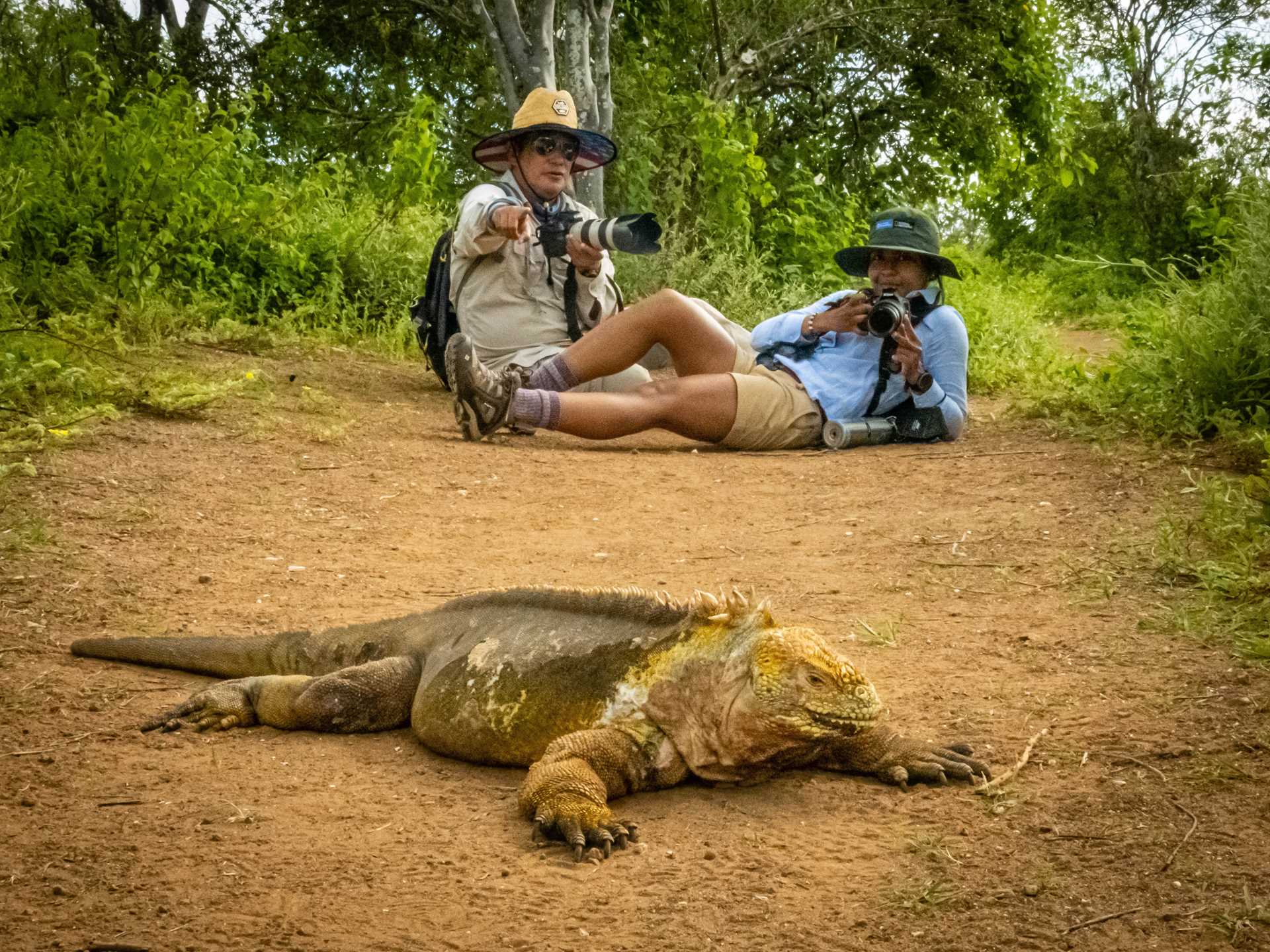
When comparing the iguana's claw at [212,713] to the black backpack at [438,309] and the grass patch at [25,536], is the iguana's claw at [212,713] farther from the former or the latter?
the black backpack at [438,309]

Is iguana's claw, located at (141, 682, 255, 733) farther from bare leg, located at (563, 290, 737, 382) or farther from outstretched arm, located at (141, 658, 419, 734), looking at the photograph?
bare leg, located at (563, 290, 737, 382)

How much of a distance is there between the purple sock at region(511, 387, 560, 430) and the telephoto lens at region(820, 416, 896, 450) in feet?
4.83

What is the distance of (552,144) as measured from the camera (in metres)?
8.07

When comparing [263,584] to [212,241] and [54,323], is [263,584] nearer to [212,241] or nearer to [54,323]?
[54,323]

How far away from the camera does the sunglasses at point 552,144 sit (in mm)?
8047

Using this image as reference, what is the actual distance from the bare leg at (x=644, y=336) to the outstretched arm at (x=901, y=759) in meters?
4.52

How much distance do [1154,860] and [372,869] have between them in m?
1.56

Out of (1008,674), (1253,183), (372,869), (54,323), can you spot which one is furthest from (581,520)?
(1253,183)

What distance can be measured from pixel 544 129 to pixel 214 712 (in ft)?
16.0

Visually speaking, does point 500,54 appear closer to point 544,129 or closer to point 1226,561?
point 544,129

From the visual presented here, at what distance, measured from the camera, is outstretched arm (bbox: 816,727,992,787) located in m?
3.28

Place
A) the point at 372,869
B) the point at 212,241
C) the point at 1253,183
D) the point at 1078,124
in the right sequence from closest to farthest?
1. the point at 372,869
2. the point at 1253,183
3. the point at 212,241
4. the point at 1078,124

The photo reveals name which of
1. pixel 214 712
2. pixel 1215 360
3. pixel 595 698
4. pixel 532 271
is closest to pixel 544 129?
pixel 532 271

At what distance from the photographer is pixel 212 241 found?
9797mm
